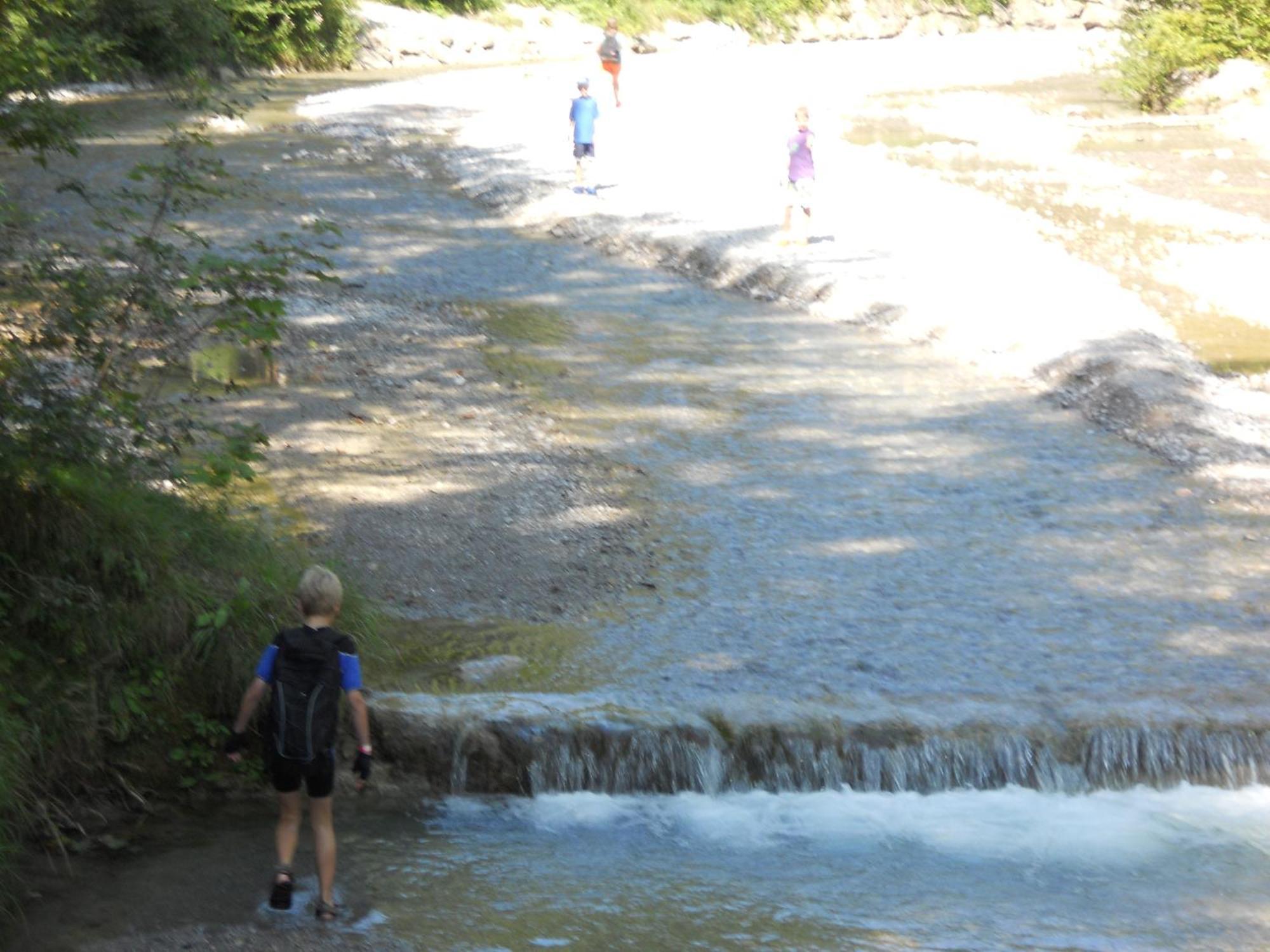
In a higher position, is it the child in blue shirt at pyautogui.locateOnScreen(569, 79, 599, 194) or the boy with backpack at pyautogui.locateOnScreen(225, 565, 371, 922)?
the child in blue shirt at pyautogui.locateOnScreen(569, 79, 599, 194)

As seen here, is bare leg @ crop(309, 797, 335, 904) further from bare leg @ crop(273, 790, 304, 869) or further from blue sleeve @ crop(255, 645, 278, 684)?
blue sleeve @ crop(255, 645, 278, 684)

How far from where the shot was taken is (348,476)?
10406 mm

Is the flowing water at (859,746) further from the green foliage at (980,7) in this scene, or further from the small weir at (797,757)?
the green foliage at (980,7)

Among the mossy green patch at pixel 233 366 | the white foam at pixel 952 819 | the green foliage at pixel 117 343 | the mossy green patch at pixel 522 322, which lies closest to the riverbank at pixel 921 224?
the mossy green patch at pixel 522 322

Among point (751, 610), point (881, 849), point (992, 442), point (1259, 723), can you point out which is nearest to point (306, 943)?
point (881, 849)

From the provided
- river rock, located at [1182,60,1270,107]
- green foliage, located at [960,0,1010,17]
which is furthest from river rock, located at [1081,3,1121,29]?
river rock, located at [1182,60,1270,107]

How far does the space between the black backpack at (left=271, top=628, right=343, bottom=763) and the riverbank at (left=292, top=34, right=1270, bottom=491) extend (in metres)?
7.24

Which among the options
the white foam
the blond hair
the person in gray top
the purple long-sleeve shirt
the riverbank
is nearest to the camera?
the blond hair

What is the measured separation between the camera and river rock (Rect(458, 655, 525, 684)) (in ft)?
A: 25.5

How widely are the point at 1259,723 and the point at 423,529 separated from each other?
4.93 meters

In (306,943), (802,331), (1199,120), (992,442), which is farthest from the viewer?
(1199,120)

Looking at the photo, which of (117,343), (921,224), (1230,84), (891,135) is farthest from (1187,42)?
(117,343)

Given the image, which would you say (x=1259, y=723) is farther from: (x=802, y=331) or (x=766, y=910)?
(x=802, y=331)

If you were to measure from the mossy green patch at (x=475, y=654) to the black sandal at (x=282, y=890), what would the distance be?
1612 millimetres
